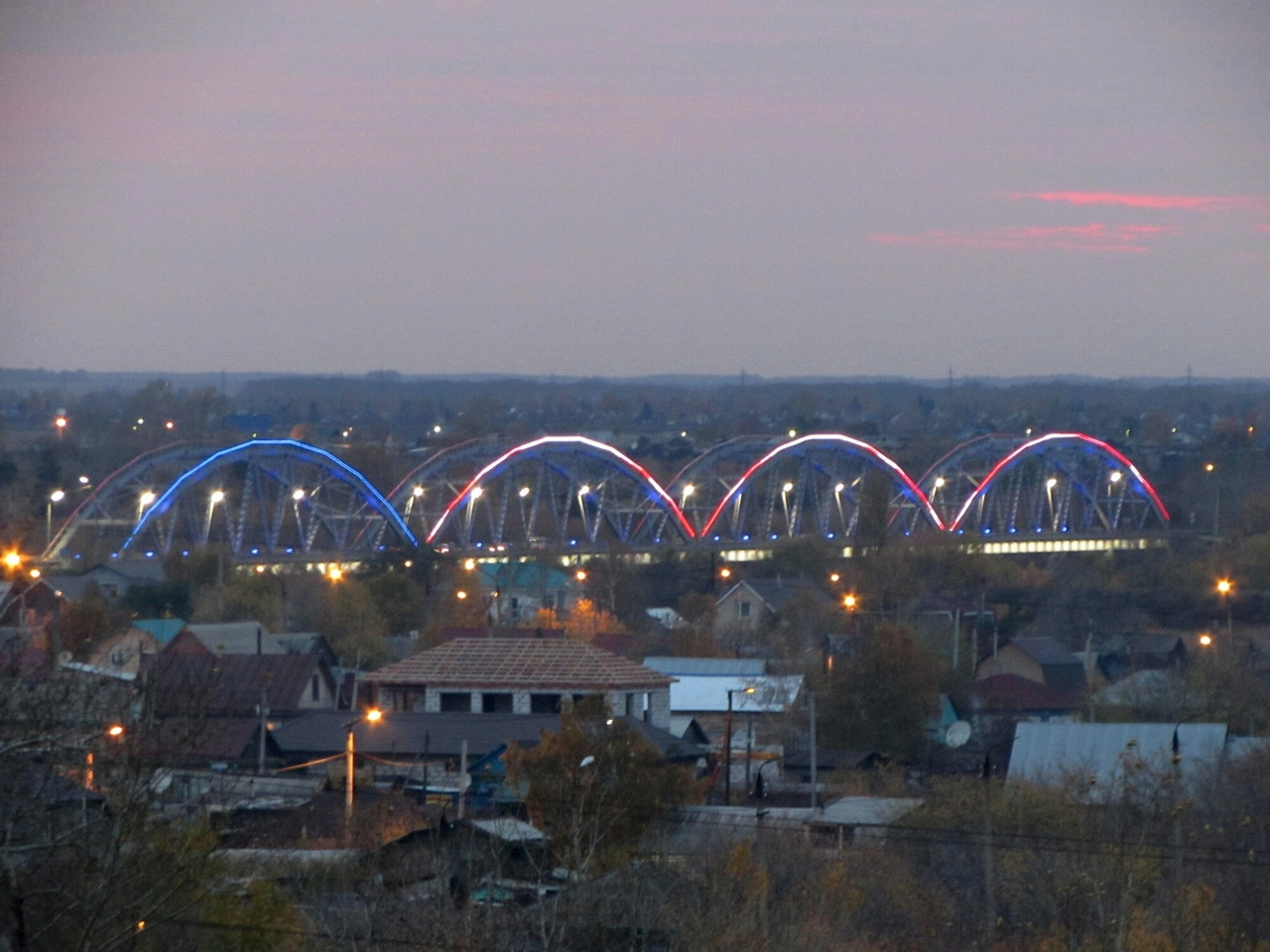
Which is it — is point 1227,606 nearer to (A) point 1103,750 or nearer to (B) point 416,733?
(A) point 1103,750

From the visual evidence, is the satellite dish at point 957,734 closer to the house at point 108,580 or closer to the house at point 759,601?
the house at point 759,601

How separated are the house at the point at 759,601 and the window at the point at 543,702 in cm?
1826

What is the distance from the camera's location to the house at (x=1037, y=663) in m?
39.8

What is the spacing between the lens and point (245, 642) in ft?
127

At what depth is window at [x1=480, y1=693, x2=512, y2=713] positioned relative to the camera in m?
30.8

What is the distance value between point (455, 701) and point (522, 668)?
103 centimetres

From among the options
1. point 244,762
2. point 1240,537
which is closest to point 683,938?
point 244,762

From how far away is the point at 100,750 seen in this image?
1359cm

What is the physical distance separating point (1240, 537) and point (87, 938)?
2469 inches

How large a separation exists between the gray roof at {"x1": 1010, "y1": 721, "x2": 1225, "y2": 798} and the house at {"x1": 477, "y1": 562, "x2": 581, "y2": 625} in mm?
20680

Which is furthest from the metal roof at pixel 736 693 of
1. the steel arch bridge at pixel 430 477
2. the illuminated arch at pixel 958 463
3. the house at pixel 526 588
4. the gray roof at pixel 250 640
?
the illuminated arch at pixel 958 463

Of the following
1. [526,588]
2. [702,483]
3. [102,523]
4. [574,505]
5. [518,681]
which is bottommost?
[574,505]

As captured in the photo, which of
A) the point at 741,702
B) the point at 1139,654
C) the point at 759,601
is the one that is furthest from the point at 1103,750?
the point at 759,601

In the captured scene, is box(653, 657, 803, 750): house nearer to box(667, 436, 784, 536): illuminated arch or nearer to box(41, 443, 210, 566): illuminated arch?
box(41, 443, 210, 566): illuminated arch
